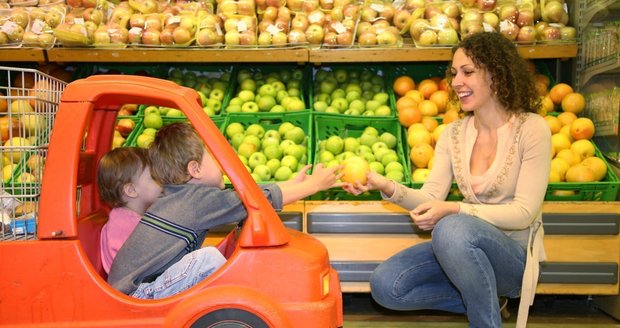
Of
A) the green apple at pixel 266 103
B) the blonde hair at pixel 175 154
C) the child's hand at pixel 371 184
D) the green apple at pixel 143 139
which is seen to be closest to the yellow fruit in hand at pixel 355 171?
the child's hand at pixel 371 184

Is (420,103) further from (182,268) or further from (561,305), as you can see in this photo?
(182,268)

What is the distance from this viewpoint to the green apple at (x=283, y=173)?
345 cm

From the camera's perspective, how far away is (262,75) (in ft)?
14.5

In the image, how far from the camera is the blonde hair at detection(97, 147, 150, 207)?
2127 millimetres

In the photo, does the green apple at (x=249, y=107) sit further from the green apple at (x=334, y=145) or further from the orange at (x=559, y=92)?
the orange at (x=559, y=92)

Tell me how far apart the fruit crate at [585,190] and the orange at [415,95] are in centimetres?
106

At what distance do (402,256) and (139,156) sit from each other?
3.64ft

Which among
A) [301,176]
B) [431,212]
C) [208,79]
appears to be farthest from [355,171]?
[208,79]

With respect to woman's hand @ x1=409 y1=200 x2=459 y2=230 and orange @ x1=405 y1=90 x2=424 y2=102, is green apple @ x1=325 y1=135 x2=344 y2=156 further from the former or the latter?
woman's hand @ x1=409 y1=200 x2=459 y2=230

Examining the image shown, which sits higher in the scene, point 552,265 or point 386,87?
point 386,87

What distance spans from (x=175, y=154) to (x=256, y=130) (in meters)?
1.75

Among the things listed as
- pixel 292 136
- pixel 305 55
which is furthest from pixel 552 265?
pixel 305 55

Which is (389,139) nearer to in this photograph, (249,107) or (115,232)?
(249,107)

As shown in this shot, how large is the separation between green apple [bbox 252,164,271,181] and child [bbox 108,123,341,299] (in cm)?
140
